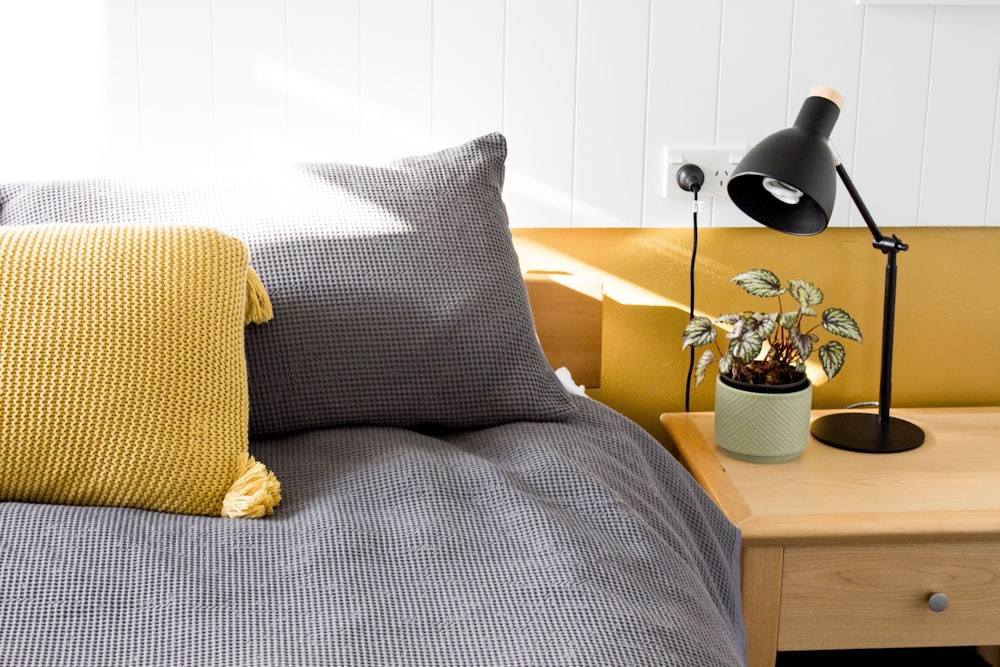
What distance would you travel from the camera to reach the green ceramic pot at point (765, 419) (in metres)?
1.37

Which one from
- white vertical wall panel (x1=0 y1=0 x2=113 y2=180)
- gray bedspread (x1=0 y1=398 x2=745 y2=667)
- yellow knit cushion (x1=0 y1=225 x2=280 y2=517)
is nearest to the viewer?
gray bedspread (x1=0 y1=398 x2=745 y2=667)

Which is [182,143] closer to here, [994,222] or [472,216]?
[472,216]

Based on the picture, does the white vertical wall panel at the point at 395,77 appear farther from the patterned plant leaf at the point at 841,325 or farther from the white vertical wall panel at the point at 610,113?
the patterned plant leaf at the point at 841,325

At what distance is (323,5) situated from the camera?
1.49 m

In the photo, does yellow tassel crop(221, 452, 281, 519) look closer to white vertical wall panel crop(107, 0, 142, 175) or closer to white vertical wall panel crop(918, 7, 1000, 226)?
white vertical wall panel crop(107, 0, 142, 175)

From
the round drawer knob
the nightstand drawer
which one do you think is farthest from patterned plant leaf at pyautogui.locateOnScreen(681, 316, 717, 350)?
the round drawer knob

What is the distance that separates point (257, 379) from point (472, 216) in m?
0.32

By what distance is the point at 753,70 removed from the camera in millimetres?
1554

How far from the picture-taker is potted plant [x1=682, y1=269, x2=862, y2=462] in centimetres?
136

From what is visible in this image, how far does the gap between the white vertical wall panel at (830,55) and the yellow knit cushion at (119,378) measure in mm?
1030

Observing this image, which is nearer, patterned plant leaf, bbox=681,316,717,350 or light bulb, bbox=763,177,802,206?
light bulb, bbox=763,177,802,206

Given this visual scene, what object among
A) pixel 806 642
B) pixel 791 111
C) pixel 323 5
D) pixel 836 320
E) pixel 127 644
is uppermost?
pixel 323 5

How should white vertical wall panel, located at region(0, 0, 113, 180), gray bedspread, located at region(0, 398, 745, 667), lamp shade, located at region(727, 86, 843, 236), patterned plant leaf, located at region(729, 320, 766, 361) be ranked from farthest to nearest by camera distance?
white vertical wall panel, located at region(0, 0, 113, 180), patterned plant leaf, located at region(729, 320, 766, 361), lamp shade, located at region(727, 86, 843, 236), gray bedspread, located at region(0, 398, 745, 667)

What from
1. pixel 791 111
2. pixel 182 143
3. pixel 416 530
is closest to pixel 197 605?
pixel 416 530
